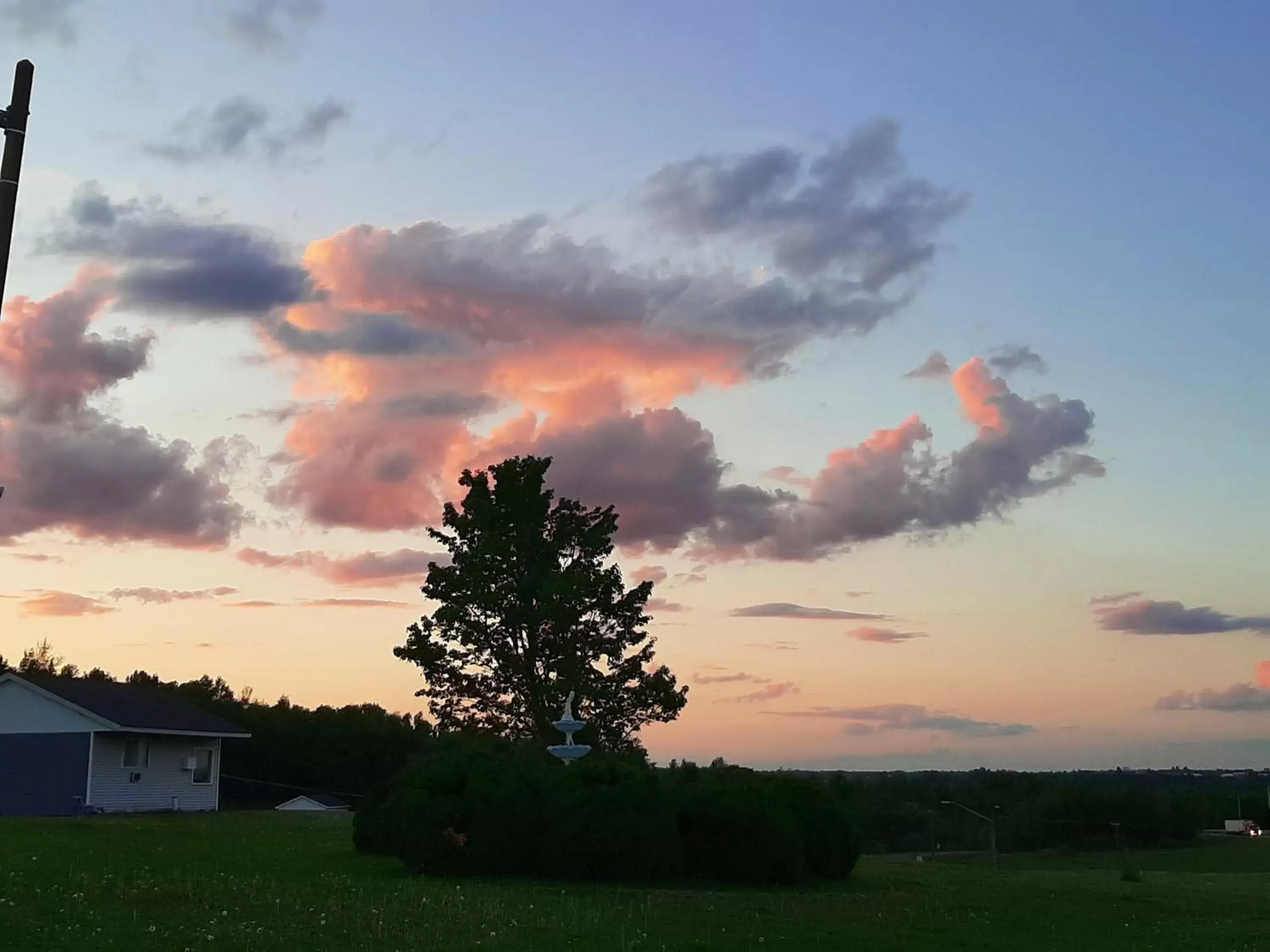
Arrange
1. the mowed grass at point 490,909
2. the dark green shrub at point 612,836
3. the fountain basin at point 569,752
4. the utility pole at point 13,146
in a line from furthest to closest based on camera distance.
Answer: the fountain basin at point 569,752
the dark green shrub at point 612,836
the mowed grass at point 490,909
the utility pole at point 13,146

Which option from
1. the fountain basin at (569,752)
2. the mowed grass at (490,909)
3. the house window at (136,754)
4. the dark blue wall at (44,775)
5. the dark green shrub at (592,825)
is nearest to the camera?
the mowed grass at (490,909)

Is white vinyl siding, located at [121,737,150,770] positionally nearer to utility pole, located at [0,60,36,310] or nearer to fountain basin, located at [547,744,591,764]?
fountain basin, located at [547,744,591,764]

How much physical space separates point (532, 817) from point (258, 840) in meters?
8.47

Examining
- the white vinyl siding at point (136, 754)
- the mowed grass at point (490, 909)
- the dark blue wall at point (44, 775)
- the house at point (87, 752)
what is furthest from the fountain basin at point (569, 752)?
the white vinyl siding at point (136, 754)

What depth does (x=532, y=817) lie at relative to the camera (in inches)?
891

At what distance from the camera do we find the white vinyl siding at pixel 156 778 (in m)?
41.6

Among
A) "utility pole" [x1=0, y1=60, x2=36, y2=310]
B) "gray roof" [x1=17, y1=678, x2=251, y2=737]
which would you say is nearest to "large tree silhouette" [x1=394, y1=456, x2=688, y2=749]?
"gray roof" [x1=17, y1=678, x2=251, y2=737]

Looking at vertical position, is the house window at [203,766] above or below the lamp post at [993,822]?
above

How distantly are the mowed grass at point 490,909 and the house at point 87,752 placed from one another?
43.9 feet

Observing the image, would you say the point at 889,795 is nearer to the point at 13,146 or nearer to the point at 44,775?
the point at 44,775

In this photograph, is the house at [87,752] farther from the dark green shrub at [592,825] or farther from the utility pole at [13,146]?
the utility pole at [13,146]

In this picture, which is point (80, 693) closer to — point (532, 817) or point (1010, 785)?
point (532, 817)

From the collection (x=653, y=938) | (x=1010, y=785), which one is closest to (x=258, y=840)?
(x=653, y=938)

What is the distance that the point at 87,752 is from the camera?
41188 millimetres
